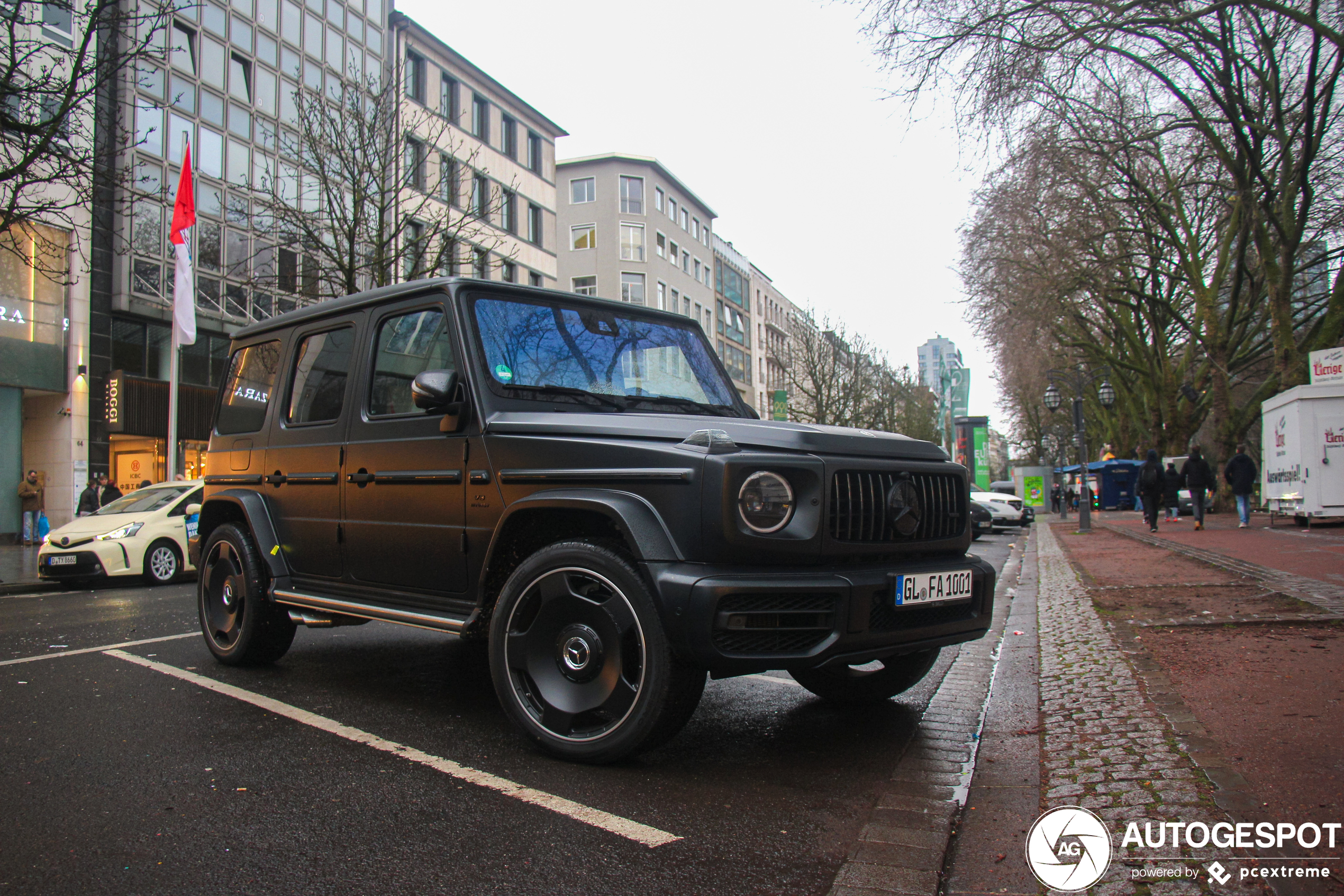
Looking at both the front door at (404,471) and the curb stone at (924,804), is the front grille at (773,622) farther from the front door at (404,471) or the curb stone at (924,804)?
the front door at (404,471)

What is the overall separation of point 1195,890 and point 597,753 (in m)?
1.96

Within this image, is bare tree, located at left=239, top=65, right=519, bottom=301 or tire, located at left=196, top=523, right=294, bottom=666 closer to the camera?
tire, located at left=196, top=523, right=294, bottom=666

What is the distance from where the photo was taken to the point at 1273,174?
71.4 ft

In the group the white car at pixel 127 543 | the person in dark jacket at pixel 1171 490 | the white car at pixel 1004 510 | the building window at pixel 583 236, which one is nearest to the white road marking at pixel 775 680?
the white car at pixel 127 543

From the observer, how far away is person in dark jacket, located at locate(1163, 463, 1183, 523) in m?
24.9

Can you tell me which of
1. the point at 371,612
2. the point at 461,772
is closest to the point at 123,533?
the point at 371,612

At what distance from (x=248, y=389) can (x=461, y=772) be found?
10.9 feet

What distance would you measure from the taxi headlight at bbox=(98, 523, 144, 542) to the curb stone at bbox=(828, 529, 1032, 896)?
11.5 metres

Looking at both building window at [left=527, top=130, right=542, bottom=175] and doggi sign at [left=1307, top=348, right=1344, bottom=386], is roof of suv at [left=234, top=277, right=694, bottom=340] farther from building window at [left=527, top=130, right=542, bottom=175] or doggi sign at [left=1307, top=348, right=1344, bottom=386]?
building window at [left=527, top=130, right=542, bottom=175]

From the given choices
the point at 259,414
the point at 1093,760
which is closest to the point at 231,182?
the point at 259,414

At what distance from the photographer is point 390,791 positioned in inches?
132

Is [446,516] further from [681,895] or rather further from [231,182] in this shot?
[231,182]

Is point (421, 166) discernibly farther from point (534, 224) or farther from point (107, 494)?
point (107, 494)

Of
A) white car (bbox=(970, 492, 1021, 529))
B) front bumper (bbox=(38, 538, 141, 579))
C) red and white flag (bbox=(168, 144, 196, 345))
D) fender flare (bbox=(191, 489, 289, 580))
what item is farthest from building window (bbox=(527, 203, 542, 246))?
fender flare (bbox=(191, 489, 289, 580))
